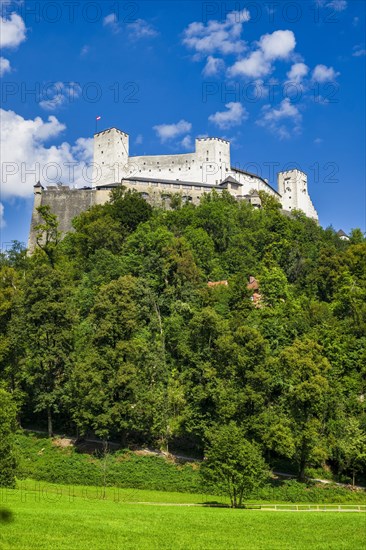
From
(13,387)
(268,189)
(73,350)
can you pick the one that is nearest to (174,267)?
(73,350)

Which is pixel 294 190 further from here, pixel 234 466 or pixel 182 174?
pixel 234 466

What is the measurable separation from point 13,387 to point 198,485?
17.3 m

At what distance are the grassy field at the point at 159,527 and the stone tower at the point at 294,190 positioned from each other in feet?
298

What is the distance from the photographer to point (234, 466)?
1164 inches

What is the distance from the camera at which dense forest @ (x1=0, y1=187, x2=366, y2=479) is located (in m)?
37.2

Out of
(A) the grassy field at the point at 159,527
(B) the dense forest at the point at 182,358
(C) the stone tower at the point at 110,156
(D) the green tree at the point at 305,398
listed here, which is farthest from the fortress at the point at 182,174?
(A) the grassy field at the point at 159,527

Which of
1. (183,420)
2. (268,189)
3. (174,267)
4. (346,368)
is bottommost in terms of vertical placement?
(183,420)

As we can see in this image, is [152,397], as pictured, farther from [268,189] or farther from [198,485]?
[268,189]

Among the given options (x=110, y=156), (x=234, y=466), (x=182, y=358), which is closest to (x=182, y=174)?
(x=110, y=156)

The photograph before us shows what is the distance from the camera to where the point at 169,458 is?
125 feet

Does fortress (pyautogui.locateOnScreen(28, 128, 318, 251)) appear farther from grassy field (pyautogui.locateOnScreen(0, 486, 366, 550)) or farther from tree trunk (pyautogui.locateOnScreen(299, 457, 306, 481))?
grassy field (pyautogui.locateOnScreen(0, 486, 366, 550))

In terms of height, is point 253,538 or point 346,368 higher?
point 346,368

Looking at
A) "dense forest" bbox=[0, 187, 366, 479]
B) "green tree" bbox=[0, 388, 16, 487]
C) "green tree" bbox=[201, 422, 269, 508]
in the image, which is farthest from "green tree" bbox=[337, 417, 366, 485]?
"green tree" bbox=[0, 388, 16, 487]

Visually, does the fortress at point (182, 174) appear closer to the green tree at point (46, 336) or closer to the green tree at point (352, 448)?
the green tree at point (46, 336)
